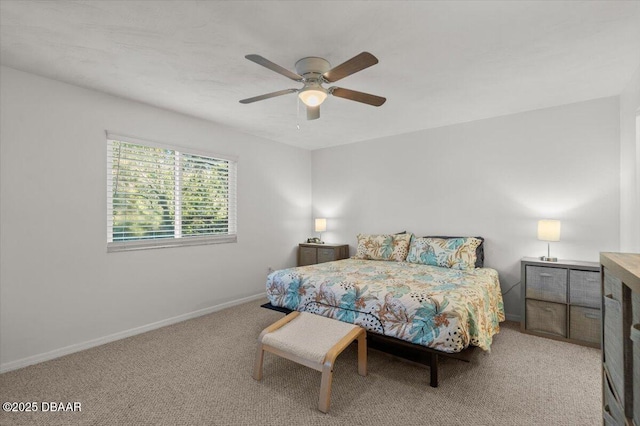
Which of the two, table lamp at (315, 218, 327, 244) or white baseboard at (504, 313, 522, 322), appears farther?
table lamp at (315, 218, 327, 244)

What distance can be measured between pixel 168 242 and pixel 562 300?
173 inches

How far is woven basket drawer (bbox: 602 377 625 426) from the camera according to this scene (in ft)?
3.37

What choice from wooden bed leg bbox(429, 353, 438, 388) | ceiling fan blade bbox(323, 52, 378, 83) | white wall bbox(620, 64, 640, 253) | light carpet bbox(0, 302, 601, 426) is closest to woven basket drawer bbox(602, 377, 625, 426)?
light carpet bbox(0, 302, 601, 426)

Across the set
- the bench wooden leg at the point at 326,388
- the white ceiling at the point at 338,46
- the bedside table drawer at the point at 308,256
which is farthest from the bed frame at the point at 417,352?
the white ceiling at the point at 338,46

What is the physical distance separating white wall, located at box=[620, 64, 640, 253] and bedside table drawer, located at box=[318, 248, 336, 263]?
3434mm

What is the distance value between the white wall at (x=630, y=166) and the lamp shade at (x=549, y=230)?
534 mm

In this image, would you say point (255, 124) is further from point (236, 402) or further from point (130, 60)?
point (236, 402)

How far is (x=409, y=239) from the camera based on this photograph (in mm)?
4246

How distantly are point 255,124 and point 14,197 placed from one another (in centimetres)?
256

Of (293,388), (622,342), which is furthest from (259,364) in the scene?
(622,342)

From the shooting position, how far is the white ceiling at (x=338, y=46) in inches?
72.1

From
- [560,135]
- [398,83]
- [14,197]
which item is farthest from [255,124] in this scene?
[560,135]

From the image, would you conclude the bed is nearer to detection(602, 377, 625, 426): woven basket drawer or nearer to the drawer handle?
detection(602, 377, 625, 426): woven basket drawer

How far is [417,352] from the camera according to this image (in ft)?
8.79
